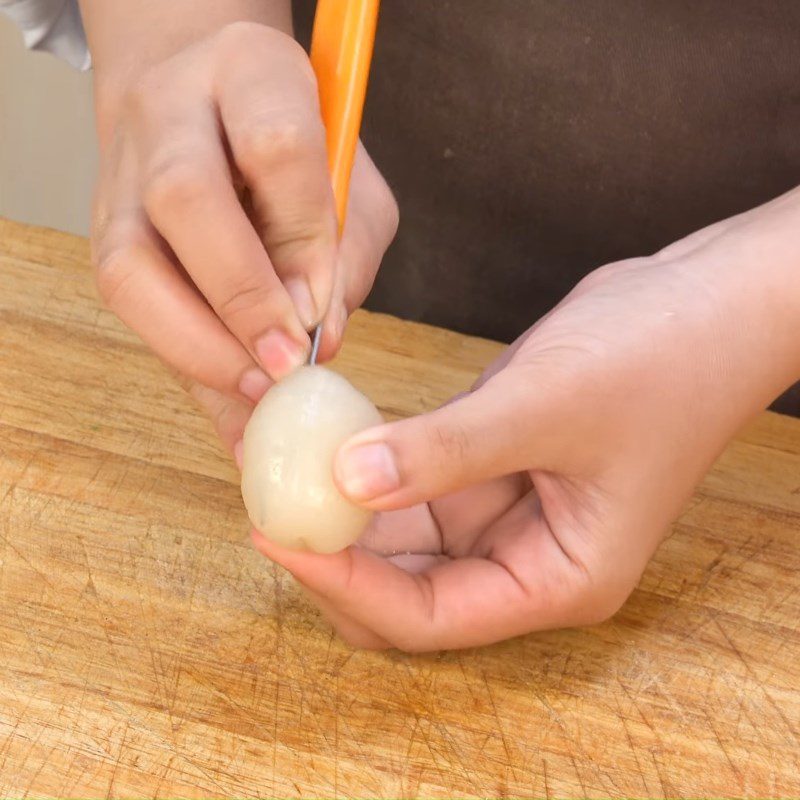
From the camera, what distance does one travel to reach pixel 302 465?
2.73 feet

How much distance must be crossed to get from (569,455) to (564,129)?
0.57 m

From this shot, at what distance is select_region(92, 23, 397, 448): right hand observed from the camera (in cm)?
85

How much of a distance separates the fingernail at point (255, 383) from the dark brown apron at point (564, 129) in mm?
588

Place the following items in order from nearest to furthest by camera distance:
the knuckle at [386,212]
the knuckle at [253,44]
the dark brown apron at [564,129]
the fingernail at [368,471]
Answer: the fingernail at [368,471] < the knuckle at [253,44] < the knuckle at [386,212] < the dark brown apron at [564,129]

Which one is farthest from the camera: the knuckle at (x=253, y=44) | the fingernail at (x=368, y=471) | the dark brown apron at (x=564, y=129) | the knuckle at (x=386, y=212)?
the dark brown apron at (x=564, y=129)

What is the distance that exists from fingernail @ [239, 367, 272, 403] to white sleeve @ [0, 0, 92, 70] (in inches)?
24.4

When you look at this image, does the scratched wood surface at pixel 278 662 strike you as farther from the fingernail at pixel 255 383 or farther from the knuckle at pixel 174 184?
the knuckle at pixel 174 184

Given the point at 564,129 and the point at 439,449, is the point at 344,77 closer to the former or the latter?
the point at 439,449

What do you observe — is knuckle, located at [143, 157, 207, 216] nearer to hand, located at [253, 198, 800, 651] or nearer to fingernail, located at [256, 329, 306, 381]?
fingernail, located at [256, 329, 306, 381]

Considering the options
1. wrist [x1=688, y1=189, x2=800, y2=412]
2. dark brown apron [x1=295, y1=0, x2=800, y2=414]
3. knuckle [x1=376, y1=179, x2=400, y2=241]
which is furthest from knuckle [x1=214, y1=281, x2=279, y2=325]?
dark brown apron [x1=295, y1=0, x2=800, y2=414]

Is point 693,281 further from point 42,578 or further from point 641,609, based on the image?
point 42,578

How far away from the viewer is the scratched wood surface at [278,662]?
841 millimetres

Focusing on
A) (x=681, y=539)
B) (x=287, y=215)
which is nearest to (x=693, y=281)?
(x=681, y=539)

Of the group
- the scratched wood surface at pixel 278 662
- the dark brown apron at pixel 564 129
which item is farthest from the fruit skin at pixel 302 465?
the dark brown apron at pixel 564 129
